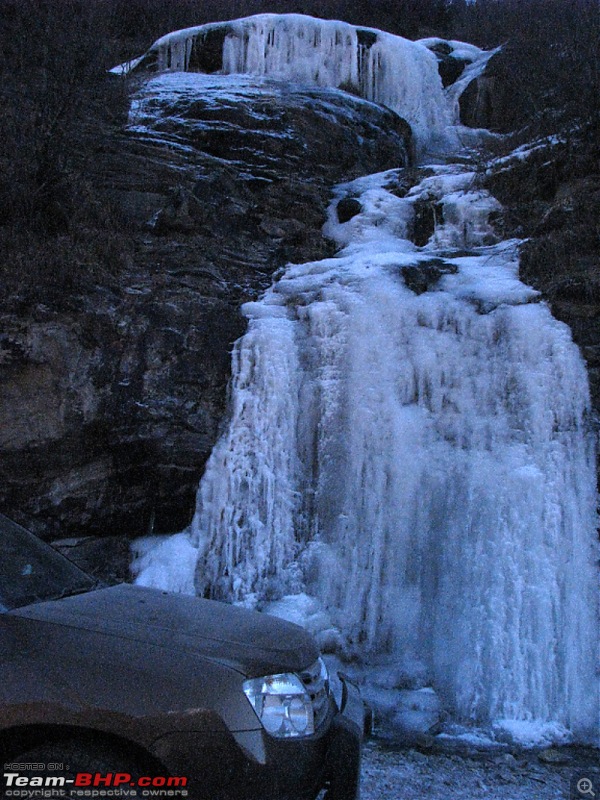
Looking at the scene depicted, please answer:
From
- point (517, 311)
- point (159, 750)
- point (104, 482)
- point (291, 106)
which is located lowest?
point (104, 482)

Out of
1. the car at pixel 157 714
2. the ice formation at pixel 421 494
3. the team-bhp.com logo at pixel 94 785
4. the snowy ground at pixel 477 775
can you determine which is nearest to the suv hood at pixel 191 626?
the car at pixel 157 714

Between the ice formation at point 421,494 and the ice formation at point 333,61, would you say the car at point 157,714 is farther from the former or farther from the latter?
the ice formation at point 333,61

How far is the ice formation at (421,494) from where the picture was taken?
590cm

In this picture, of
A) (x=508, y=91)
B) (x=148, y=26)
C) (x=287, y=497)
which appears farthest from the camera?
(x=148, y=26)

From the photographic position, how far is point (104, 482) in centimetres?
724

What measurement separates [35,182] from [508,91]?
1131 cm

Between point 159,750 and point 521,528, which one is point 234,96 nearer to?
point 521,528

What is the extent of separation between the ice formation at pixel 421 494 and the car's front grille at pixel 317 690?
9.61 ft

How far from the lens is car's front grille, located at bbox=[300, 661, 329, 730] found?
113 inches

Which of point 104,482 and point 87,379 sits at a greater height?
point 87,379

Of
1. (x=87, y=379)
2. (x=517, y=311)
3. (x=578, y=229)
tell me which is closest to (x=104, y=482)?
(x=87, y=379)

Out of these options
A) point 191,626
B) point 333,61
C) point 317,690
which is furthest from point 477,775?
point 333,61

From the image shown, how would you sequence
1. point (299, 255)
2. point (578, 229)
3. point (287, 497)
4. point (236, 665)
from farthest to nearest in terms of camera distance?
1. point (299, 255)
2. point (578, 229)
3. point (287, 497)
4. point (236, 665)

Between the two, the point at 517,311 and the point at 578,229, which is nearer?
the point at 517,311
